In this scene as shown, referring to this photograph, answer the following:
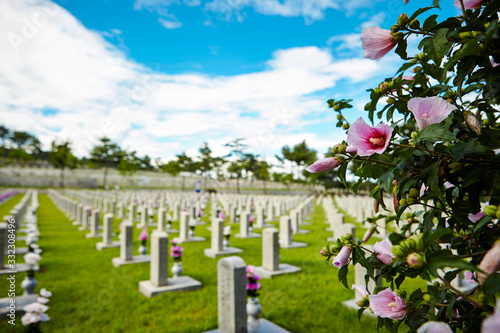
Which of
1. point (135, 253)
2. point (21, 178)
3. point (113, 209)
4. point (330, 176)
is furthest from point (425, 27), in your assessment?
point (21, 178)

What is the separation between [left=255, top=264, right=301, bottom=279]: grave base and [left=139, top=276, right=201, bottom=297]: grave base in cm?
122

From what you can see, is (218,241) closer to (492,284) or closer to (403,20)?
(403,20)

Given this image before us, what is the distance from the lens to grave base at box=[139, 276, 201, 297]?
184 inches

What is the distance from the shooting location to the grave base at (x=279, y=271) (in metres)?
5.55

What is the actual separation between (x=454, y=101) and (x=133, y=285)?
536cm

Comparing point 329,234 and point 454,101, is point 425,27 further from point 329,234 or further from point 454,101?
point 329,234

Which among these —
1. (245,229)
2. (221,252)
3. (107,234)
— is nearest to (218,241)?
(221,252)

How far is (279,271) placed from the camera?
571 centimetres

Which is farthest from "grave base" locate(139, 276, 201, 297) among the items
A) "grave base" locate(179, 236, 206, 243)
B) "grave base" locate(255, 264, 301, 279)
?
"grave base" locate(179, 236, 206, 243)

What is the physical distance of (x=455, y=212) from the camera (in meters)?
0.96

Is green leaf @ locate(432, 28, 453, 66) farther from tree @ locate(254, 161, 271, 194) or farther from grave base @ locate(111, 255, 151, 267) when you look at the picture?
tree @ locate(254, 161, 271, 194)

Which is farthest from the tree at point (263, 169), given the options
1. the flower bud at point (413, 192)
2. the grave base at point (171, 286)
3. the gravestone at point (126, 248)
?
the flower bud at point (413, 192)

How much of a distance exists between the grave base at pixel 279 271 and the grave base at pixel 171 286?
1216 mm

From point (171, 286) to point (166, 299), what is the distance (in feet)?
1.29
